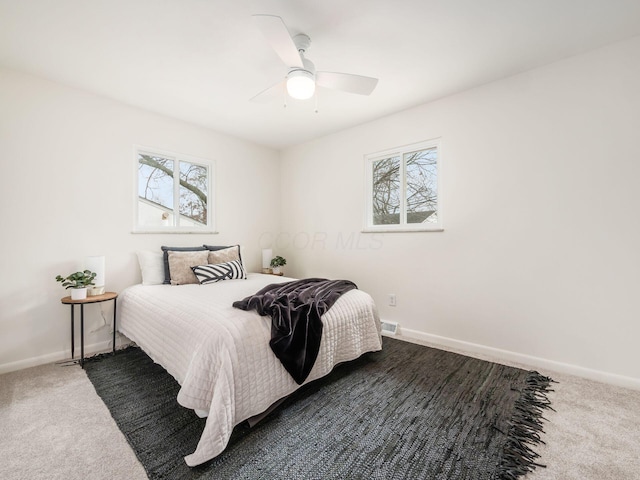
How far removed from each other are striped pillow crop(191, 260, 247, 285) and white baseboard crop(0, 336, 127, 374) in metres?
1.01

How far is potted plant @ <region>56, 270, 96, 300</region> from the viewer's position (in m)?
2.44

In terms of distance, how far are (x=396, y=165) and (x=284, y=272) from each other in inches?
92.9

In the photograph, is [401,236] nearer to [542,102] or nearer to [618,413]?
[542,102]

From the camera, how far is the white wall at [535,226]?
2135 mm

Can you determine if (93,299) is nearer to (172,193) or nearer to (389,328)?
(172,193)

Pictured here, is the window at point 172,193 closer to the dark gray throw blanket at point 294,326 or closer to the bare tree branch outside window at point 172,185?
the bare tree branch outside window at point 172,185

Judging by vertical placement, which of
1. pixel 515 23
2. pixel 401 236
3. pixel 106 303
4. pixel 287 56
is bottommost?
pixel 106 303

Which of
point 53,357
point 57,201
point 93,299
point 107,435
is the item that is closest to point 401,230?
point 107,435

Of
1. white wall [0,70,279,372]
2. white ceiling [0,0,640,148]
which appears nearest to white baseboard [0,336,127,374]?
white wall [0,70,279,372]

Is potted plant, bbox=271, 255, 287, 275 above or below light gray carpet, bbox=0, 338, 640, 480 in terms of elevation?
above

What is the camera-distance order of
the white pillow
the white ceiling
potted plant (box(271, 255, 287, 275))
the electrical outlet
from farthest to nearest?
potted plant (box(271, 255, 287, 275)) < the electrical outlet < the white pillow < the white ceiling


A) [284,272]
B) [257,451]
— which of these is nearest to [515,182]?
[257,451]

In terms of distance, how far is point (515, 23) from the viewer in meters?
1.93

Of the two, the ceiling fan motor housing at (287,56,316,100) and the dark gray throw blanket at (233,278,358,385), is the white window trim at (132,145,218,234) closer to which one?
the dark gray throw blanket at (233,278,358,385)
